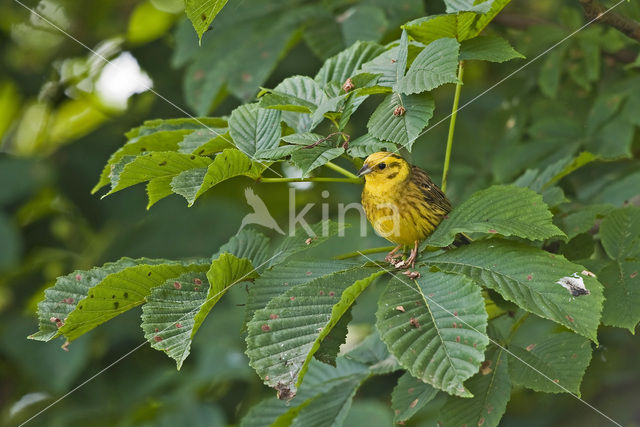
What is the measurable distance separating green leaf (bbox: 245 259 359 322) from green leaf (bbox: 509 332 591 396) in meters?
0.65

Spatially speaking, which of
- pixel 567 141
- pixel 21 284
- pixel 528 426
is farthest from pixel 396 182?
pixel 21 284

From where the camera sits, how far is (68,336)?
1.75 metres

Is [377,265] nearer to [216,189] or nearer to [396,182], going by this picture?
[396,182]

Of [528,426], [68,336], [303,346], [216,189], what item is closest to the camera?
[303,346]

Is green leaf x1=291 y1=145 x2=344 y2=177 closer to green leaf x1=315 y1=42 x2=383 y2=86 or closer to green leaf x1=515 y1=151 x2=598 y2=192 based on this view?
green leaf x1=315 y1=42 x2=383 y2=86

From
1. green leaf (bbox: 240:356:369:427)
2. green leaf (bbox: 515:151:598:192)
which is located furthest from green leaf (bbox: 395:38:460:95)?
green leaf (bbox: 240:356:369:427)

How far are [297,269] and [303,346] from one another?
0.93 ft

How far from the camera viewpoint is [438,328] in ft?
5.11

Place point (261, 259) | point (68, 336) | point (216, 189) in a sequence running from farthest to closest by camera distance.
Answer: point (216, 189)
point (261, 259)
point (68, 336)

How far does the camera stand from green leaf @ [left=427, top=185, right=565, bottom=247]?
173 cm

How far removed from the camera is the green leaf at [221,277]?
1.60m

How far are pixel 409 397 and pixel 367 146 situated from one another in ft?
2.68

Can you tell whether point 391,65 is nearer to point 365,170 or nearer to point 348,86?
point 348,86

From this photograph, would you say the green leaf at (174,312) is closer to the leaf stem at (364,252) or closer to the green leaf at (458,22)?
the leaf stem at (364,252)
